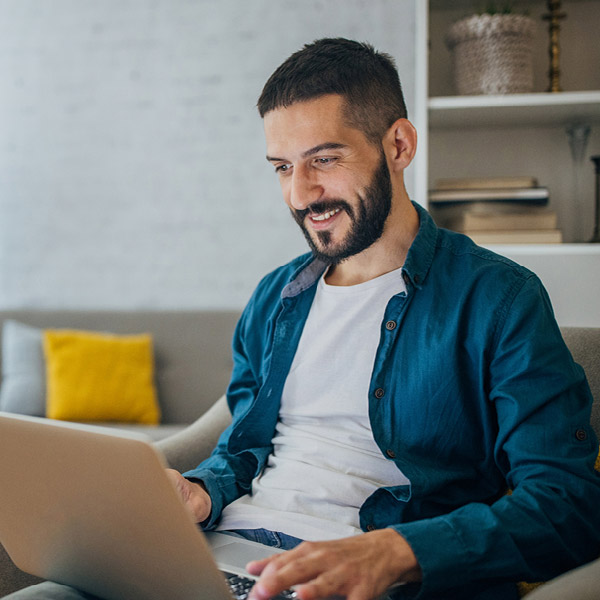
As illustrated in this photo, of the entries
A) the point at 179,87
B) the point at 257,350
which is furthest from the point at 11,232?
the point at 257,350

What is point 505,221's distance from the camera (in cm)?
207

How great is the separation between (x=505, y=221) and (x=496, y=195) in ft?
0.27

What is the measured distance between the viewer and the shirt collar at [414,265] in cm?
114

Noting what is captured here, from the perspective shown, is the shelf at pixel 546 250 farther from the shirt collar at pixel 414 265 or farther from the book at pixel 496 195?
the shirt collar at pixel 414 265

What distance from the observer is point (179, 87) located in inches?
112

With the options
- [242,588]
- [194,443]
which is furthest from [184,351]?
[242,588]

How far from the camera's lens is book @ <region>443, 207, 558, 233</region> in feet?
6.77

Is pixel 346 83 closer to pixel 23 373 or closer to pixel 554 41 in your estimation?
pixel 554 41

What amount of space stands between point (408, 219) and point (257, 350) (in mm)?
371

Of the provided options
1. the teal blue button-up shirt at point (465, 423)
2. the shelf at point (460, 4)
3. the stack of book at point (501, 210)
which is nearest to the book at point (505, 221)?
the stack of book at point (501, 210)

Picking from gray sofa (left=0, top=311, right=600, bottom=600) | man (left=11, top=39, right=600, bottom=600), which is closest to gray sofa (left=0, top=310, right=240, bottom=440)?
gray sofa (left=0, top=311, right=600, bottom=600)

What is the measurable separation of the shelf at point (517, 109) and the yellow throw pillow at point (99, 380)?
136cm

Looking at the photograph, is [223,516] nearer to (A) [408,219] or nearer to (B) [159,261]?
(A) [408,219]

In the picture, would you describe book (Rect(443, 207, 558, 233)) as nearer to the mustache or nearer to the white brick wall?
the white brick wall
